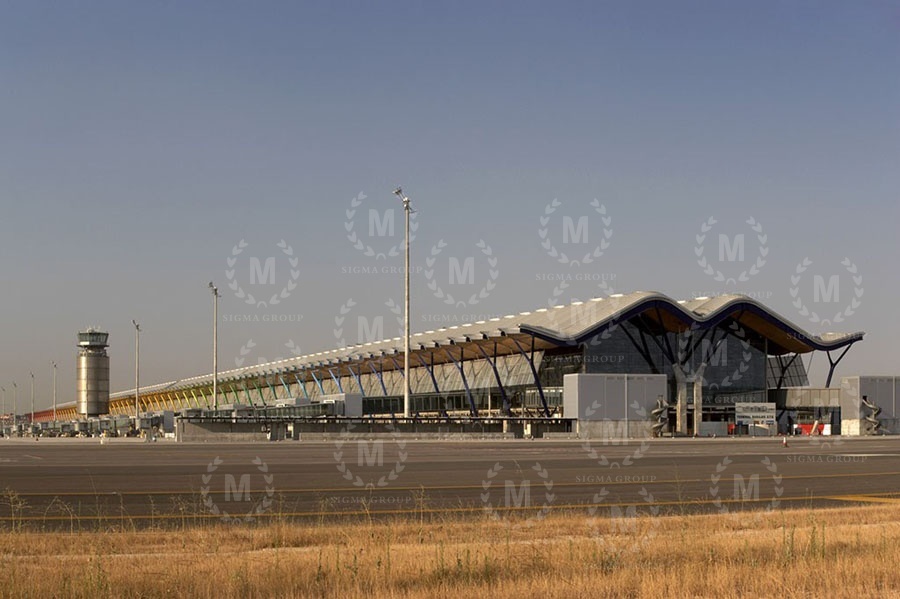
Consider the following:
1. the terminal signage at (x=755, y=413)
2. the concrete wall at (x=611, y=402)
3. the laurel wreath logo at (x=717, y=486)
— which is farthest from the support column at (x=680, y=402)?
the laurel wreath logo at (x=717, y=486)

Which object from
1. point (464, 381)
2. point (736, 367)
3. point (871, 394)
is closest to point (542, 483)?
point (464, 381)

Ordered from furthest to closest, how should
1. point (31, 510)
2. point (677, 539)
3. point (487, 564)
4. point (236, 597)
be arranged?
1. point (31, 510)
2. point (677, 539)
3. point (487, 564)
4. point (236, 597)

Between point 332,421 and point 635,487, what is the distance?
149ft

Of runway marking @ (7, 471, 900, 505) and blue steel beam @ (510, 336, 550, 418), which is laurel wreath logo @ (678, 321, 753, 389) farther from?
runway marking @ (7, 471, 900, 505)

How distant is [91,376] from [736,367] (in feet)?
336

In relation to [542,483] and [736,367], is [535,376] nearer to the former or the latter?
[736,367]

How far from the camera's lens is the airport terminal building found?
77.6 m

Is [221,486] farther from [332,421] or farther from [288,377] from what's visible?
[288,377]

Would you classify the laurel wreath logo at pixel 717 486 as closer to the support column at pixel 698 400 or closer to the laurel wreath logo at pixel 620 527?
the laurel wreath logo at pixel 620 527

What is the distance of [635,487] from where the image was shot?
24531 mm

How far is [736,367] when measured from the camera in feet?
315

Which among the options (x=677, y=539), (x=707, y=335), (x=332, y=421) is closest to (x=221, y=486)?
(x=677, y=539)

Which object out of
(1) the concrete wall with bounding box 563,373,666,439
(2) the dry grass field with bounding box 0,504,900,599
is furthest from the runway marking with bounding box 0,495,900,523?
(1) the concrete wall with bounding box 563,373,666,439

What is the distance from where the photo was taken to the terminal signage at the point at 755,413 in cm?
8600
